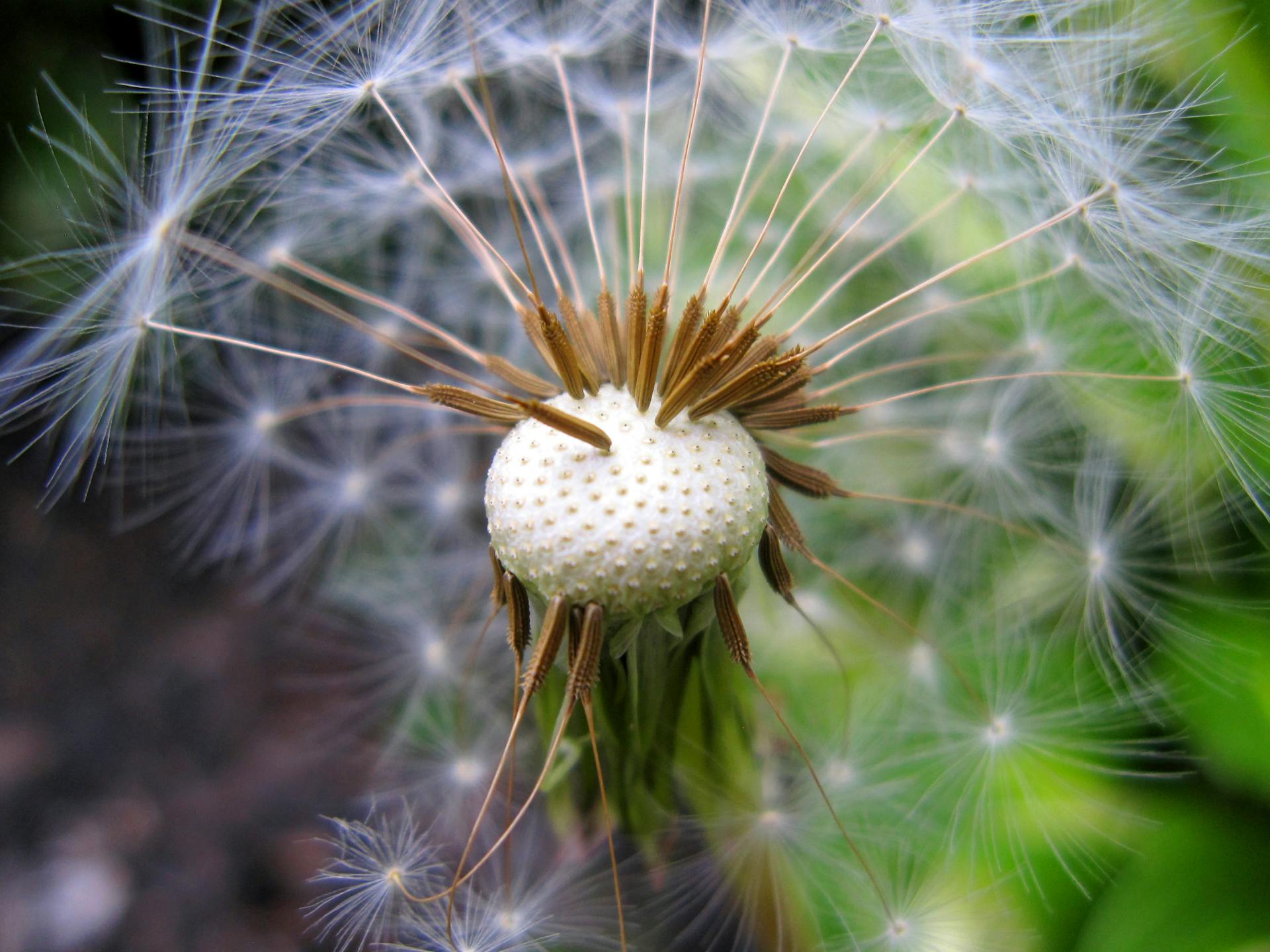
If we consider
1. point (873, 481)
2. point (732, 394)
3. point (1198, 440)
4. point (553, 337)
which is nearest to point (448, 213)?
point (553, 337)

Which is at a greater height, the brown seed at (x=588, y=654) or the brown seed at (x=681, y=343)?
the brown seed at (x=681, y=343)

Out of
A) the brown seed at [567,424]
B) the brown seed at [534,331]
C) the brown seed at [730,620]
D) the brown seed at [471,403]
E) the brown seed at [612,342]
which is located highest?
the brown seed at [612,342]

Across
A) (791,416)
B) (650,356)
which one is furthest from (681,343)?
(791,416)

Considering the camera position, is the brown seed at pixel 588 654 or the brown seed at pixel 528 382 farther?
the brown seed at pixel 528 382

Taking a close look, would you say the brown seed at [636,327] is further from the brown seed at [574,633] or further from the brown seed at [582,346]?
the brown seed at [574,633]

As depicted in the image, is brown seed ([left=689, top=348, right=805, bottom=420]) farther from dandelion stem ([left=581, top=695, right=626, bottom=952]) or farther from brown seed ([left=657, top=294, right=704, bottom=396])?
dandelion stem ([left=581, top=695, right=626, bottom=952])

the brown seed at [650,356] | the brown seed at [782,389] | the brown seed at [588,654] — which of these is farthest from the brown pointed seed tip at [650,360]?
the brown seed at [588,654]

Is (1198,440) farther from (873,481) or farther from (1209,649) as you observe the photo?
(873,481)

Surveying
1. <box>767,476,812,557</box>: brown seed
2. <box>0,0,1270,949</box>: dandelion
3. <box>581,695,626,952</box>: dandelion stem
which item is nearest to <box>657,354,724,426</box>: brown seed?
<box>0,0,1270,949</box>: dandelion
